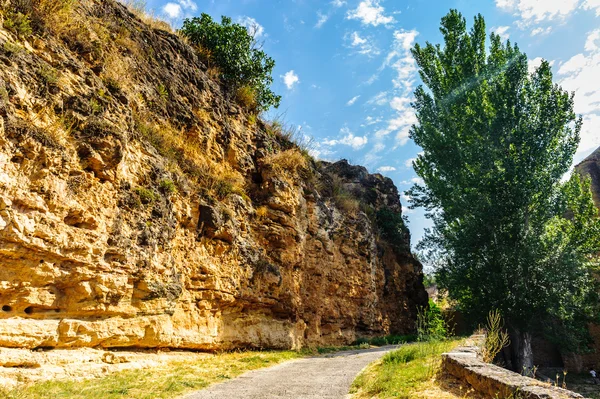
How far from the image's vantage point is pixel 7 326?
16.8 feet

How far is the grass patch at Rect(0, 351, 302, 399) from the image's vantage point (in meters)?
4.87

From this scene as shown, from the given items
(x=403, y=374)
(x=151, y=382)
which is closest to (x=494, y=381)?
(x=403, y=374)

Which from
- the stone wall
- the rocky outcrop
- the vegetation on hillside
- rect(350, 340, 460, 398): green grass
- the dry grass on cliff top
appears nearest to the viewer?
the stone wall

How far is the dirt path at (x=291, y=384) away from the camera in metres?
5.52

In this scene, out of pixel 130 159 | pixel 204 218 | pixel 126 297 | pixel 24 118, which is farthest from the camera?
pixel 204 218

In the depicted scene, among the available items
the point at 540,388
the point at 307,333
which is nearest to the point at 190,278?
the point at 307,333

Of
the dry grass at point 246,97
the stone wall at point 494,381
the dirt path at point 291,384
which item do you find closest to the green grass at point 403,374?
the dirt path at point 291,384

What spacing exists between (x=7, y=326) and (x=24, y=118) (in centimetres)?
333

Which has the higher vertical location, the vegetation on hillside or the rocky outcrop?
the rocky outcrop

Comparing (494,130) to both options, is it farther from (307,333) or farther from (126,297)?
(126,297)

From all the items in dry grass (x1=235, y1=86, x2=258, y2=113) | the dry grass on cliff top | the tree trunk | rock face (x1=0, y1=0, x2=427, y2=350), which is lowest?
the tree trunk

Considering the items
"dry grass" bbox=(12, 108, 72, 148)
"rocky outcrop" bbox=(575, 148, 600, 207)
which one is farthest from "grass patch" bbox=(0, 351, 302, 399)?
"rocky outcrop" bbox=(575, 148, 600, 207)

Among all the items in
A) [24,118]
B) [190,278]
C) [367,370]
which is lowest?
[367,370]

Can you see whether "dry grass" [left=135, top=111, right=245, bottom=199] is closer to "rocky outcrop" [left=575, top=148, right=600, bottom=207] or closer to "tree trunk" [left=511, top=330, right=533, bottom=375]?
"tree trunk" [left=511, top=330, right=533, bottom=375]
